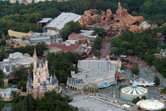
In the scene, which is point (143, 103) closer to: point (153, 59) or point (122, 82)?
point (122, 82)

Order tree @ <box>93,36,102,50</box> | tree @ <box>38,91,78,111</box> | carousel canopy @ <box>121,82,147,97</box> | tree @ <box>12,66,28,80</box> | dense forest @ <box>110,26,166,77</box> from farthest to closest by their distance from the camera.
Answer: tree @ <box>93,36,102,50</box>, dense forest @ <box>110,26,166,77</box>, tree @ <box>12,66,28,80</box>, carousel canopy @ <box>121,82,147,97</box>, tree @ <box>38,91,78,111</box>

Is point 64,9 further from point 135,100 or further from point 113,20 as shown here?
point 135,100

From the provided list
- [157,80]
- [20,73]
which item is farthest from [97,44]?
[20,73]

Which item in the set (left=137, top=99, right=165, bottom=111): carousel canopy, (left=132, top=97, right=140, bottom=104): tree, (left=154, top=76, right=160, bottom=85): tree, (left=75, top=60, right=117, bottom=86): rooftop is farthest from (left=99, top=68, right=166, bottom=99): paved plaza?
(left=137, top=99, right=165, bottom=111): carousel canopy

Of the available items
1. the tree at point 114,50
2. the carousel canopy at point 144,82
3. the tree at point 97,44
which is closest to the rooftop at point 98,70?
the carousel canopy at point 144,82

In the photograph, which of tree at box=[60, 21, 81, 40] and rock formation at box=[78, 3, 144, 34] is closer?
tree at box=[60, 21, 81, 40]

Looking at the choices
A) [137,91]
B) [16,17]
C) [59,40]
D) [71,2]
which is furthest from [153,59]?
[71,2]

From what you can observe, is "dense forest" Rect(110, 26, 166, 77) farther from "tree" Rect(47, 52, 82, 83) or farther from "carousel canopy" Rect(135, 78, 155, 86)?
"tree" Rect(47, 52, 82, 83)

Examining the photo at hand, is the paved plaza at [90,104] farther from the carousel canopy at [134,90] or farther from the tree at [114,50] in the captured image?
the tree at [114,50]
